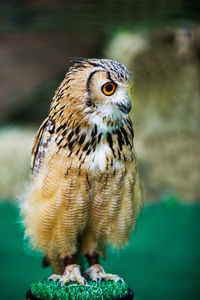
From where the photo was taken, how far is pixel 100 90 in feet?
5.23

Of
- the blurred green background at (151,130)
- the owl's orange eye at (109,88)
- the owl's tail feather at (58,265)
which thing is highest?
the blurred green background at (151,130)

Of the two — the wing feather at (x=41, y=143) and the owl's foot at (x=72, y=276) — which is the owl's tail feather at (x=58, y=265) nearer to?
the owl's foot at (x=72, y=276)

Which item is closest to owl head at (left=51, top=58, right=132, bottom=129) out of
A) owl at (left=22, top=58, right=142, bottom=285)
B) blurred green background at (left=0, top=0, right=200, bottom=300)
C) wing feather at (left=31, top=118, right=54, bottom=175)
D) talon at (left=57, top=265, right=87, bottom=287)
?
owl at (left=22, top=58, right=142, bottom=285)

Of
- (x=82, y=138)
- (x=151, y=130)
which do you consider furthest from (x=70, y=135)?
(x=151, y=130)

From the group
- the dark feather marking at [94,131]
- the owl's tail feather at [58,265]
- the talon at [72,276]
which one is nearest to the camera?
the dark feather marking at [94,131]

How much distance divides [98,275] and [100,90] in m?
0.91

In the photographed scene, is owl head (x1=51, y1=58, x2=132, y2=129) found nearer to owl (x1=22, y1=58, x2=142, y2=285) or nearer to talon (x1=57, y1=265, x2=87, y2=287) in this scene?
owl (x1=22, y1=58, x2=142, y2=285)

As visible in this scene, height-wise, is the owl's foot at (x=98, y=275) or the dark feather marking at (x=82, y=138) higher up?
the dark feather marking at (x=82, y=138)

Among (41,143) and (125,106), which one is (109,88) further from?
(41,143)

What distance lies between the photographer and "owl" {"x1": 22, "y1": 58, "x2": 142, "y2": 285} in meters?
1.63

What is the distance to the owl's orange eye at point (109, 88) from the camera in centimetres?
159

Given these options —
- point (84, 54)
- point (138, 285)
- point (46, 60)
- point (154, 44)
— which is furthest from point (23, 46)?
point (138, 285)

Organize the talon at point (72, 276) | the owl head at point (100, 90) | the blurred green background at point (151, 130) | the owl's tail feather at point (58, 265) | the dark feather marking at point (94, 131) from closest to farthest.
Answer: the owl head at point (100, 90) → the dark feather marking at point (94, 131) → the talon at point (72, 276) → the owl's tail feather at point (58, 265) → the blurred green background at point (151, 130)

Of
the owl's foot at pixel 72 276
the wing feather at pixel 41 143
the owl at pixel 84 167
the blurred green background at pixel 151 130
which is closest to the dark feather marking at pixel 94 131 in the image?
the owl at pixel 84 167
